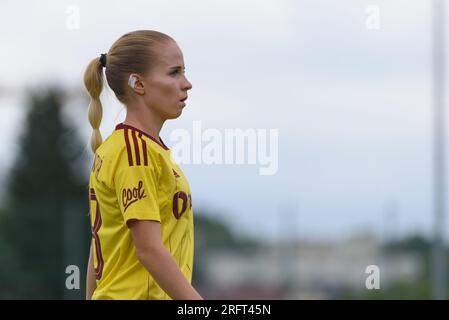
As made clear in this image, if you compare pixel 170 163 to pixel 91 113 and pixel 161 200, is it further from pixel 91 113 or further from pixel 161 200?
pixel 91 113

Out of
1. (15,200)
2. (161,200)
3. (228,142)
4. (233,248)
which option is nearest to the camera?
(161,200)

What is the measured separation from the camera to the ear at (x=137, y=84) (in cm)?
394

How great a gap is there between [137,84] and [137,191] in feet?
1.42

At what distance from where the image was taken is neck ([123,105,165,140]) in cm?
394

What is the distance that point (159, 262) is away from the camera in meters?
3.68

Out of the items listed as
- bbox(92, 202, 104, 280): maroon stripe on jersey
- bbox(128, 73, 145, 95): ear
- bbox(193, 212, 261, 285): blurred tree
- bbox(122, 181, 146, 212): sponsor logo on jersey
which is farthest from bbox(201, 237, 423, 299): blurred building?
bbox(122, 181, 146, 212): sponsor logo on jersey

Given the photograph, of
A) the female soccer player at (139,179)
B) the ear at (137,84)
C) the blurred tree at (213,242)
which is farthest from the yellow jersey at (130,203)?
the blurred tree at (213,242)

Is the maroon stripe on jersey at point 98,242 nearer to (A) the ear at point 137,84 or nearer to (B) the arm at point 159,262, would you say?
(B) the arm at point 159,262

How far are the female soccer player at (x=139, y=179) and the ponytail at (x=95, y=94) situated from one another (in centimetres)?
12

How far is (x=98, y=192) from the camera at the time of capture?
3.93 metres
